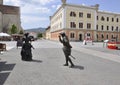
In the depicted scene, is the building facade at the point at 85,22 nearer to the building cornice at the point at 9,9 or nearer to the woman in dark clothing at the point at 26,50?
the building cornice at the point at 9,9

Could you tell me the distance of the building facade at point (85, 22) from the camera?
64494 mm

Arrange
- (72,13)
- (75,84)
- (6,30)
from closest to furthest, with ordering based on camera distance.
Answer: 1. (75,84)
2. (72,13)
3. (6,30)

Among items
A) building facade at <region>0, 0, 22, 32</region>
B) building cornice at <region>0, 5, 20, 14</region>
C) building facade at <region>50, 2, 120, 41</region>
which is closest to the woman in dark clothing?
building facade at <region>50, 2, 120, 41</region>

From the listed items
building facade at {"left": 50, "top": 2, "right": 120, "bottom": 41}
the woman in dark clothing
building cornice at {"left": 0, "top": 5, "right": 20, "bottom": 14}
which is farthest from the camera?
building cornice at {"left": 0, "top": 5, "right": 20, "bottom": 14}

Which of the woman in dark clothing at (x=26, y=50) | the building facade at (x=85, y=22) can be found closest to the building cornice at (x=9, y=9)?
the building facade at (x=85, y=22)

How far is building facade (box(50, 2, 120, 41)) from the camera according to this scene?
64494 millimetres

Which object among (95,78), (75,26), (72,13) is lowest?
(95,78)

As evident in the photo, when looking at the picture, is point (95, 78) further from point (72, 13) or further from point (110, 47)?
point (72, 13)

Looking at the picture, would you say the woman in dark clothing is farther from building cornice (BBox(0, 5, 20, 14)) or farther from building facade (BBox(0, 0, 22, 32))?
building cornice (BBox(0, 5, 20, 14))

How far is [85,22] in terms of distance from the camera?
67.3 metres

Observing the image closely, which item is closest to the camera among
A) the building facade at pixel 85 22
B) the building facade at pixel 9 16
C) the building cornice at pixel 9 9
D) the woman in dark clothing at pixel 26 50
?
the woman in dark clothing at pixel 26 50

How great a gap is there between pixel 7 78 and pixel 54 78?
187 cm

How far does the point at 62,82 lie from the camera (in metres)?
7.21

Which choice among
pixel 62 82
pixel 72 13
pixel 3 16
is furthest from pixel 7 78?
pixel 3 16
